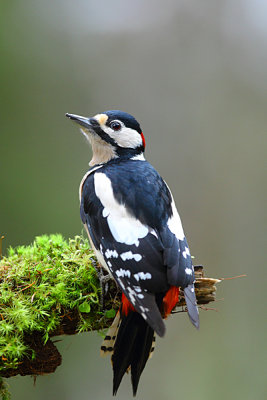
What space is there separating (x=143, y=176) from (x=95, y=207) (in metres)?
0.40

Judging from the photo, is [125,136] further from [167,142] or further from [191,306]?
[167,142]

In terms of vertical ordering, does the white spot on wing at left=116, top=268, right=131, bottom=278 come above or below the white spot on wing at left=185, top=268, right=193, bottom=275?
above

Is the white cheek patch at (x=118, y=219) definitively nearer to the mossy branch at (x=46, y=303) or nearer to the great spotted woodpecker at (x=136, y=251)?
the great spotted woodpecker at (x=136, y=251)

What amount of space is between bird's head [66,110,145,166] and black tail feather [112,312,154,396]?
1.49m

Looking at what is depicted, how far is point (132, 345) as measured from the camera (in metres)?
2.72

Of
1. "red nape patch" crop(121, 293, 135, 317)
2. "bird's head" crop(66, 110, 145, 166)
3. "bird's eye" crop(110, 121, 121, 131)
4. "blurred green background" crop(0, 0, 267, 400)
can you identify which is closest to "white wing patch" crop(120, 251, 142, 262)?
"red nape patch" crop(121, 293, 135, 317)

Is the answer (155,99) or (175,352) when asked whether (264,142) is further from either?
(175,352)

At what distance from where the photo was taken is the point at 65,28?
305 inches

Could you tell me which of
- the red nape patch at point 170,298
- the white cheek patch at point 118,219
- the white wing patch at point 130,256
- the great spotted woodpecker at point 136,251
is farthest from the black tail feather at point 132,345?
the white cheek patch at point 118,219

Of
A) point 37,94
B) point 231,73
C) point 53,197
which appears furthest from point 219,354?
point 37,94

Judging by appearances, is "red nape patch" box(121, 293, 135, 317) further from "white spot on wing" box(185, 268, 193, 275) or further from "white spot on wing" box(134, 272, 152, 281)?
"white spot on wing" box(185, 268, 193, 275)

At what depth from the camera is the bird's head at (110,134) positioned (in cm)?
376

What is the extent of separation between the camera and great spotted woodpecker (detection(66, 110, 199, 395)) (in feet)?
8.49

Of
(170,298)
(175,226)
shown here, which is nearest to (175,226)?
(175,226)
